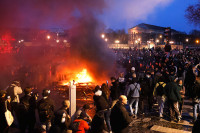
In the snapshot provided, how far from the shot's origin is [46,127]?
432 cm

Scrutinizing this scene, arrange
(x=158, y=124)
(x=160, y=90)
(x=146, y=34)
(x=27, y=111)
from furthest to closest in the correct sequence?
(x=146, y=34), (x=160, y=90), (x=158, y=124), (x=27, y=111)

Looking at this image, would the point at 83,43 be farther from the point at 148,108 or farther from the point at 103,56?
the point at 148,108

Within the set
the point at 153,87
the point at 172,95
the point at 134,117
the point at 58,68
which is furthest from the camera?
the point at 58,68

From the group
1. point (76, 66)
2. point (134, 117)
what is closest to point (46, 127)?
point (134, 117)

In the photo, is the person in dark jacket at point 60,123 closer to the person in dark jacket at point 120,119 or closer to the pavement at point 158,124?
the person in dark jacket at point 120,119

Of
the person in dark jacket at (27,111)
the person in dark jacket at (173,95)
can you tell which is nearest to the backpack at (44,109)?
the person in dark jacket at (27,111)

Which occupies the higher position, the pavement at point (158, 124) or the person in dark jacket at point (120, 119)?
the person in dark jacket at point (120, 119)

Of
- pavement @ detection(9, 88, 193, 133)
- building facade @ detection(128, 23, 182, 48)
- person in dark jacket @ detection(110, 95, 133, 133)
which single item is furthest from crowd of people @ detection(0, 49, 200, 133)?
building facade @ detection(128, 23, 182, 48)

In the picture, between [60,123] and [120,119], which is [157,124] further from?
[60,123]

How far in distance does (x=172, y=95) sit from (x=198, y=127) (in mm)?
2941

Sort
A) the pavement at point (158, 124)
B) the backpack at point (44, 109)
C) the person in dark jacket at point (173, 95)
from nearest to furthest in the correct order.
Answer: the backpack at point (44, 109) < the pavement at point (158, 124) < the person in dark jacket at point (173, 95)

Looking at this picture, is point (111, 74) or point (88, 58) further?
point (88, 58)

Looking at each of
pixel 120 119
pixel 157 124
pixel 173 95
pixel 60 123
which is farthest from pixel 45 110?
pixel 173 95

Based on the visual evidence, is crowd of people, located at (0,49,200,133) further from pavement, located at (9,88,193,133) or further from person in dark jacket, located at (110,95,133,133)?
pavement, located at (9,88,193,133)
